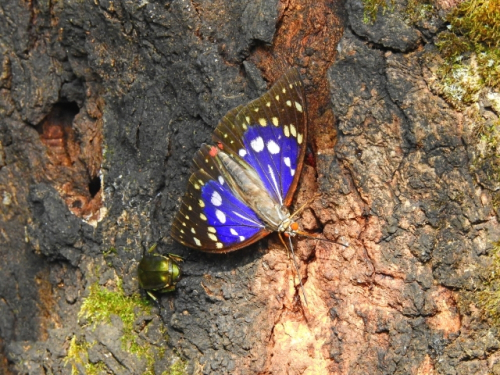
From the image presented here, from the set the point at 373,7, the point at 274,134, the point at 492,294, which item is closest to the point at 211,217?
the point at 274,134

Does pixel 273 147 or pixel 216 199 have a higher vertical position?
pixel 273 147

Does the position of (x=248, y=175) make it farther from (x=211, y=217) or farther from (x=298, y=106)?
(x=298, y=106)

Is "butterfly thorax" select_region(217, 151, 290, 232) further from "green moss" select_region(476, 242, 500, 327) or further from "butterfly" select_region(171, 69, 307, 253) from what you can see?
"green moss" select_region(476, 242, 500, 327)

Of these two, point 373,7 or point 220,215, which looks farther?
point 220,215

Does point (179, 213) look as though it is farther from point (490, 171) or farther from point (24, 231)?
point (490, 171)

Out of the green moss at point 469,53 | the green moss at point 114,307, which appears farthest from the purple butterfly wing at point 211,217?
the green moss at point 469,53

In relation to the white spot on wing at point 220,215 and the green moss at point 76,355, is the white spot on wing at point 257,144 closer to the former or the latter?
the white spot on wing at point 220,215

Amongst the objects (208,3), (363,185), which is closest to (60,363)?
(363,185)
